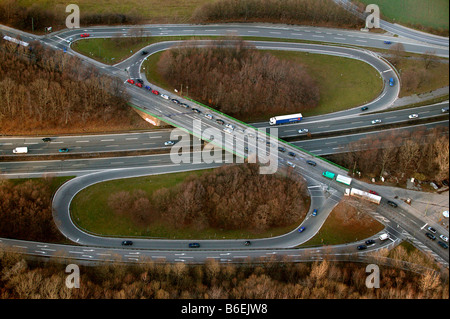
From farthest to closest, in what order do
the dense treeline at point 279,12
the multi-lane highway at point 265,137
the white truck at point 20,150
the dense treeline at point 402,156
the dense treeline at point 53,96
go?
the dense treeline at point 279,12, the dense treeline at point 53,96, the white truck at point 20,150, the dense treeline at point 402,156, the multi-lane highway at point 265,137

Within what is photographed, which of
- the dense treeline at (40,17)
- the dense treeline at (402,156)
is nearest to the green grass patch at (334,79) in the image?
the dense treeline at (402,156)

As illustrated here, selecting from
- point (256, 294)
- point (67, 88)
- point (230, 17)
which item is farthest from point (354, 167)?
point (67, 88)

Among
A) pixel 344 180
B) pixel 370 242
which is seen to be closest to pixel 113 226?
pixel 344 180

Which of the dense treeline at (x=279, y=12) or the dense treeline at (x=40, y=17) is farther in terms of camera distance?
the dense treeline at (x=279, y=12)

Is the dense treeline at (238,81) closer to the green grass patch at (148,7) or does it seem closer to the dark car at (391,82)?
the green grass patch at (148,7)

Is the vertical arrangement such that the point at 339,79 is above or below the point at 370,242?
above

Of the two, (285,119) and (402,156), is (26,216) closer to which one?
(285,119)
